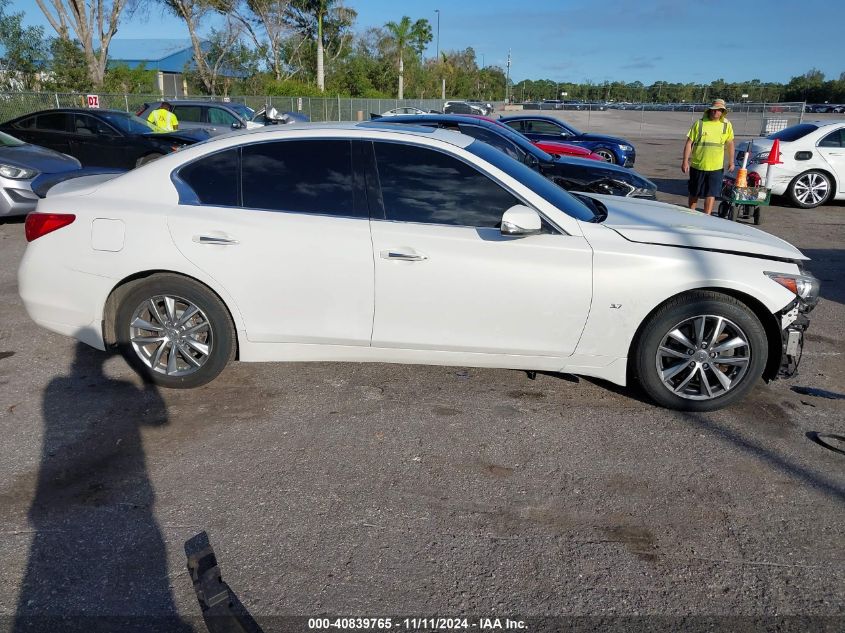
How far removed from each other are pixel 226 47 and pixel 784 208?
35.2 metres

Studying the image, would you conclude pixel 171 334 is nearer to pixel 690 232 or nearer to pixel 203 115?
pixel 690 232

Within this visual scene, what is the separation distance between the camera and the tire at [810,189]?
12758mm

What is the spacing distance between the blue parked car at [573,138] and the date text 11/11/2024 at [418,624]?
1494 cm

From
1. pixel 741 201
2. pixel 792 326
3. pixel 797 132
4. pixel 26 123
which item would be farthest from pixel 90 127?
pixel 797 132

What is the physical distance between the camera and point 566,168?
9562 millimetres

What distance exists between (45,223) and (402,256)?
237 centimetres

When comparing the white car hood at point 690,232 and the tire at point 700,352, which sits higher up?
the white car hood at point 690,232

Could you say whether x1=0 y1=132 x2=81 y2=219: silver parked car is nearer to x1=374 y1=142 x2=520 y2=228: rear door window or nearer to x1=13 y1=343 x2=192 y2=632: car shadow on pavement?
x1=13 y1=343 x2=192 y2=632: car shadow on pavement

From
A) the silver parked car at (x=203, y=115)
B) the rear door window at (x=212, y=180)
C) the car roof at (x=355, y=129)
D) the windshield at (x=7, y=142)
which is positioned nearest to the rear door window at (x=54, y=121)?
the windshield at (x=7, y=142)

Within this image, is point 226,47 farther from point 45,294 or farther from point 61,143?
point 45,294

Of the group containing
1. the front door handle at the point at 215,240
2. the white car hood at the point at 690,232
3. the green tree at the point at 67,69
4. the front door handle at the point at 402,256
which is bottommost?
the front door handle at the point at 402,256

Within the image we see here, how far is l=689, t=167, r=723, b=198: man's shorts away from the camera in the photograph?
9.74m

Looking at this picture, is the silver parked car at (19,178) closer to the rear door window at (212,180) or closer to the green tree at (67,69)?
the rear door window at (212,180)

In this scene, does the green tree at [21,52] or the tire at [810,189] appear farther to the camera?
the green tree at [21,52]
